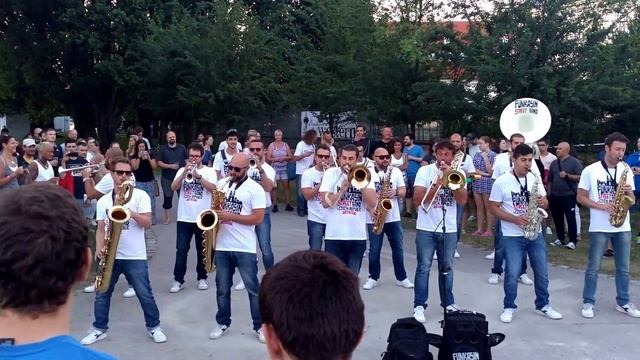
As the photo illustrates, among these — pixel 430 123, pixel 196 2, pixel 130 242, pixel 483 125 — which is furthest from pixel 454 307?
pixel 196 2

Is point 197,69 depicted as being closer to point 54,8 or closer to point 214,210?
point 54,8

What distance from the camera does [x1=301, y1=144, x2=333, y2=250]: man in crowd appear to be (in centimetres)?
809

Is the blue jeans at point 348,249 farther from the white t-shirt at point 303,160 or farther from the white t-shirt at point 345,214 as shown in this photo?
the white t-shirt at point 303,160

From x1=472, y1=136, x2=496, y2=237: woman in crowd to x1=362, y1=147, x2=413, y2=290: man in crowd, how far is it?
354 cm

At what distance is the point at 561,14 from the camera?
14.3 meters

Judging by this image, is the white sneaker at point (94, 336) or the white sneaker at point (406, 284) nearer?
the white sneaker at point (94, 336)

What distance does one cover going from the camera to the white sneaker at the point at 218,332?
6.58m

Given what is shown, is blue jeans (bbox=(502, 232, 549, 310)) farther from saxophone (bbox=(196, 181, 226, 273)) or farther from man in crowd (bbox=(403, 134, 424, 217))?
man in crowd (bbox=(403, 134, 424, 217))

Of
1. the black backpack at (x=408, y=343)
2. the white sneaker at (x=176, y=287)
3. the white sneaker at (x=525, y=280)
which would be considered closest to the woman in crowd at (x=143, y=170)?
the white sneaker at (x=176, y=287)

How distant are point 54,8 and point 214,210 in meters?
20.6

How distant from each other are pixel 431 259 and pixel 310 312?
5.27 metres

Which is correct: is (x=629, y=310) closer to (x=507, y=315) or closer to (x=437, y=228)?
(x=507, y=315)

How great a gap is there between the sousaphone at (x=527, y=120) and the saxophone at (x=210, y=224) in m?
6.39

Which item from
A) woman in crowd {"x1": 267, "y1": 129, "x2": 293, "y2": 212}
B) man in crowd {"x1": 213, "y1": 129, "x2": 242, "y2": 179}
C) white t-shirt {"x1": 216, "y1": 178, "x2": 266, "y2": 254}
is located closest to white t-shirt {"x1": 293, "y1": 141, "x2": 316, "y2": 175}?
woman in crowd {"x1": 267, "y1": 129, "x2": 293, "y2": 212}
